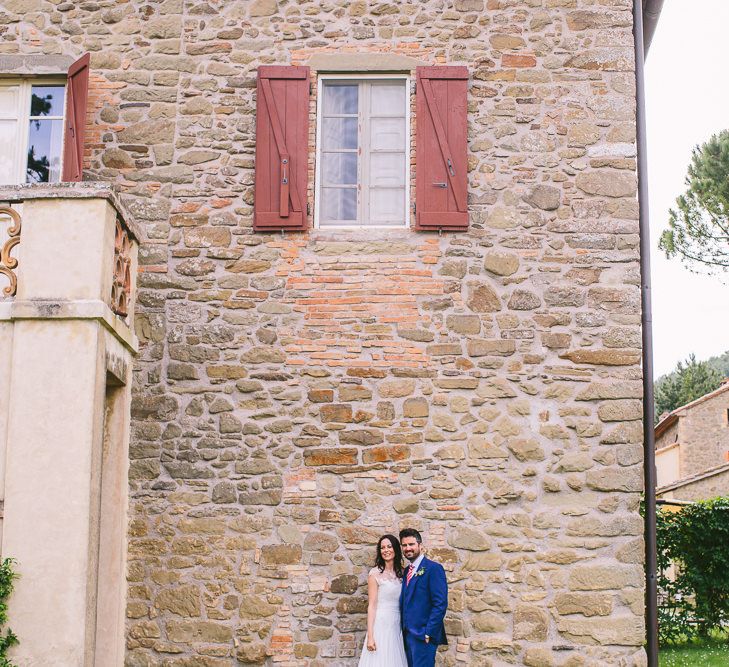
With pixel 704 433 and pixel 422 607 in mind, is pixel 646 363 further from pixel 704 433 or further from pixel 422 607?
pixel 704 433

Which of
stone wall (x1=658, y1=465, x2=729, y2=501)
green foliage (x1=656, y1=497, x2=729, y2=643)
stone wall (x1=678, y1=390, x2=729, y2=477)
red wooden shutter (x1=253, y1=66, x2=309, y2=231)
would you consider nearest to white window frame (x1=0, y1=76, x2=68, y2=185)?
red wooden shutter (x1=253, y1=66, x2=309, y2=231)

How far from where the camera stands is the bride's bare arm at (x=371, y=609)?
7777mm

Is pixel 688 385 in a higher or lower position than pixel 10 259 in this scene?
higher

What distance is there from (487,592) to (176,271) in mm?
3665

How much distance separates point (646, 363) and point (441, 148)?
2.47 m

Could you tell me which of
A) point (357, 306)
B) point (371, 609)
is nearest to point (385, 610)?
point (371, 609)

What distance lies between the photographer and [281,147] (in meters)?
8.75

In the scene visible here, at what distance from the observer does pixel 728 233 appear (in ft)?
81.2

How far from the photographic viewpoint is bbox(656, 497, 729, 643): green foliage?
490 inches

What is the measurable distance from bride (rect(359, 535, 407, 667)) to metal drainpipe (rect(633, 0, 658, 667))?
203 centimetres

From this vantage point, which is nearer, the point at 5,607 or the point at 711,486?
the point at 5,607

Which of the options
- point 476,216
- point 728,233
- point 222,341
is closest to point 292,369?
point 222,341

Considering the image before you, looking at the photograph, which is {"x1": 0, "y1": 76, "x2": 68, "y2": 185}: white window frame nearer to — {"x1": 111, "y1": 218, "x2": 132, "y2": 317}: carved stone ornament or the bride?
{"x1": 111, "y1": 218, "x2": 132, "y2": 317}: carved stone ornament

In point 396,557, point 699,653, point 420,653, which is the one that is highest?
point 396,557
